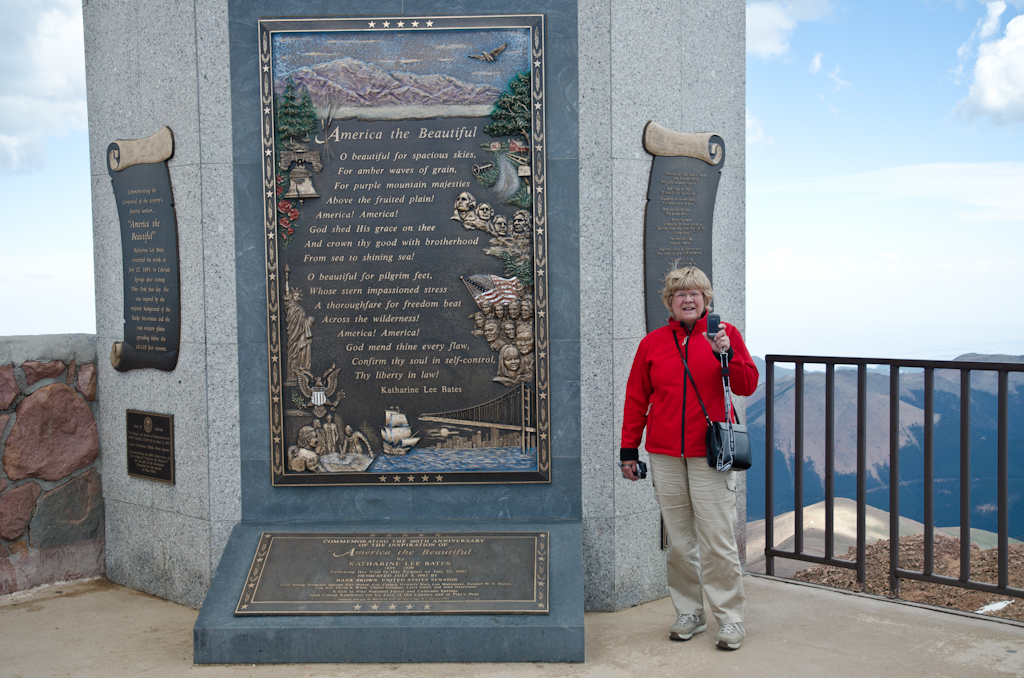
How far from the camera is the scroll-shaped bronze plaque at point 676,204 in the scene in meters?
5.12

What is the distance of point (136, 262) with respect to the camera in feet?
18.3

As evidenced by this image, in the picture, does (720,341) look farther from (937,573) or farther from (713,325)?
(937,573)

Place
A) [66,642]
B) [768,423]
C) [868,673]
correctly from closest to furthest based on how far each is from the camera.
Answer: [868,673] → [66,642] → [768,423]

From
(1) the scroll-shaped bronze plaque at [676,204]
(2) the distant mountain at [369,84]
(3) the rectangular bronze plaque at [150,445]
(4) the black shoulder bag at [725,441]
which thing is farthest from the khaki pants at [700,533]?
(3) the rectangular bronze plaque at [150,445]

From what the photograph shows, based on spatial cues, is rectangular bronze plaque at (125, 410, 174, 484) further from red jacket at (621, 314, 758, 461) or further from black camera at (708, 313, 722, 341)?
black camera at (708, 313, 722, 341)

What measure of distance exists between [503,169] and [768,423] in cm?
286

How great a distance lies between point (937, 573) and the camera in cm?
591

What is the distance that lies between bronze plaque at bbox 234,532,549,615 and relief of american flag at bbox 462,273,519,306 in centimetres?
151

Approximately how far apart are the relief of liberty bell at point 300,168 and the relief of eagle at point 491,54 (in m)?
1.24

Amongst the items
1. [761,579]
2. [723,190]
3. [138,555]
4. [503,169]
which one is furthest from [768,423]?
[138,555]

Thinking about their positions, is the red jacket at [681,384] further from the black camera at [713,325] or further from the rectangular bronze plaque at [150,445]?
the rectangular bronze plaque at [150,445]

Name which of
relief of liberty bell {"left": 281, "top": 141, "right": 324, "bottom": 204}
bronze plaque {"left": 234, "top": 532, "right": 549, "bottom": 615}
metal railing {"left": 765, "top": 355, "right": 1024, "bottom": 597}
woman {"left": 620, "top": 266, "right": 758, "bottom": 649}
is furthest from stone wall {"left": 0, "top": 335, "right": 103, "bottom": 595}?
metal railing {"left": 765, "top": 355, "right": 1024, "bottom": 597}

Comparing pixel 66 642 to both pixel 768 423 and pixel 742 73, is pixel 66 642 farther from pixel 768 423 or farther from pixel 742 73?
pixel 742 73

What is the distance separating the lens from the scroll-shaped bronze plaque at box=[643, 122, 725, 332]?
16.8 ft
